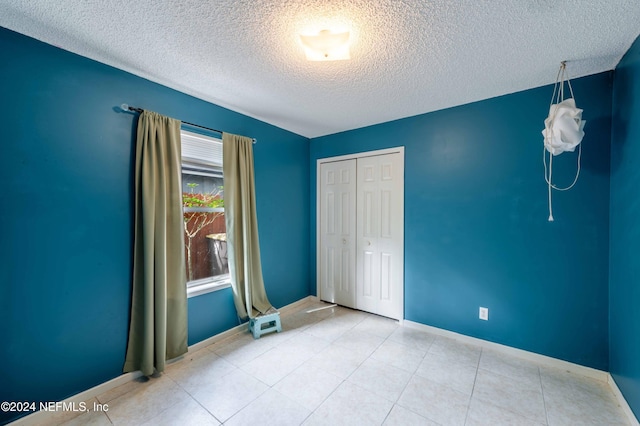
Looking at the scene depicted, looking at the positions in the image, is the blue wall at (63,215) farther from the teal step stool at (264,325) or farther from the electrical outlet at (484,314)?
the electrical outlet at (484,314)

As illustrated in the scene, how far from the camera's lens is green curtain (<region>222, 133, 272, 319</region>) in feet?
8.51

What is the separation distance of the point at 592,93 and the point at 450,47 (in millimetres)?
1354

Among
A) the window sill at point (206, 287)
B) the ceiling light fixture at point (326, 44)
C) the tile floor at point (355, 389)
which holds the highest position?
the ceiling light fixture at point (326, 44)

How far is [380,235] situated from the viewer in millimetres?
3113

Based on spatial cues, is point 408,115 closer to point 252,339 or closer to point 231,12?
Answer: point 231,12

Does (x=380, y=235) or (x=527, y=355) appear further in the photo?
(x=380, y=235)

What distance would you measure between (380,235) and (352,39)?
213 cm

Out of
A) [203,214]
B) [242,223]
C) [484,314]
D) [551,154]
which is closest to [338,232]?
[242,223]

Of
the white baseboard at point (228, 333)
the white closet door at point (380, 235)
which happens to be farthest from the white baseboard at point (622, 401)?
the white baseboard at point (228, 333)

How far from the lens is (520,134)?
2275 mm

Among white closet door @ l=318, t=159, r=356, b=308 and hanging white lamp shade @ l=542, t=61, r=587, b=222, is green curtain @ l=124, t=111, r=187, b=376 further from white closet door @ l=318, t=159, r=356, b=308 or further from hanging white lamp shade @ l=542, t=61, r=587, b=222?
hanging white lamp shade @ l=542, t=61, r=587, b=222

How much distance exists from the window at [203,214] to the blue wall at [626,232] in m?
3.16

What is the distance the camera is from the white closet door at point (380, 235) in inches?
117

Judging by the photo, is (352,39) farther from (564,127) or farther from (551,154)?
(551,154)
